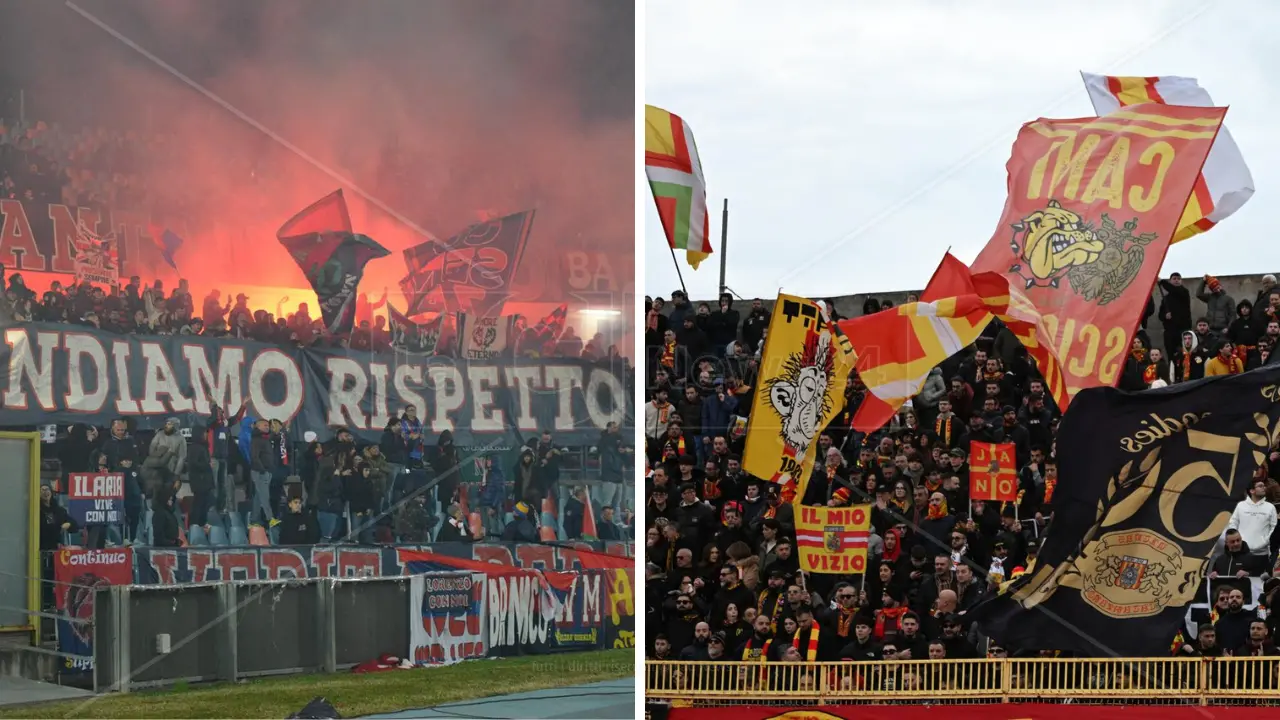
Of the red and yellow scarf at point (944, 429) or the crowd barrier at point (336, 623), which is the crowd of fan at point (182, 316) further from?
the red and yellow scarf at point (944, 429)

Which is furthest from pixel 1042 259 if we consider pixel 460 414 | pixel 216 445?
pixel 216 445

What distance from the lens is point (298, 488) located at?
737cm

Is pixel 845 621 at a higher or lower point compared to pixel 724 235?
lower

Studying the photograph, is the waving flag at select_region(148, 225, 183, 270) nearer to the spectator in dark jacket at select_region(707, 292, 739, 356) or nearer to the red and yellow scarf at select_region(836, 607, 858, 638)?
the red and yellow scarf at select_region(836, 607, 858, 638)

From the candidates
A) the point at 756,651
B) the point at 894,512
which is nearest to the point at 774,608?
the point at 756,651

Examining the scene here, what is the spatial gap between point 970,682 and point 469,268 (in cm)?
364

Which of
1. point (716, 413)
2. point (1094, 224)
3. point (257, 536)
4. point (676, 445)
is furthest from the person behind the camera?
point (716, 413)

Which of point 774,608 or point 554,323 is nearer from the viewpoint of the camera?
point 554,323

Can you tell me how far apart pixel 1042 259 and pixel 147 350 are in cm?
453

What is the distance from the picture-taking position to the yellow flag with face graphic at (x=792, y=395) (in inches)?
354

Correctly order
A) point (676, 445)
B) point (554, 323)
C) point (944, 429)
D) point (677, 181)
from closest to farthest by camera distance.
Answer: point (554, 323) < point (944, 429) < point (676, 445) < point (677, 181)

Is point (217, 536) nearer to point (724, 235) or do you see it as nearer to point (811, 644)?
point (811, 644)

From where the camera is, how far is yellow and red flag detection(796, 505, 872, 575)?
30.3ft

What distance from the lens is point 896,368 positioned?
29.6ft
